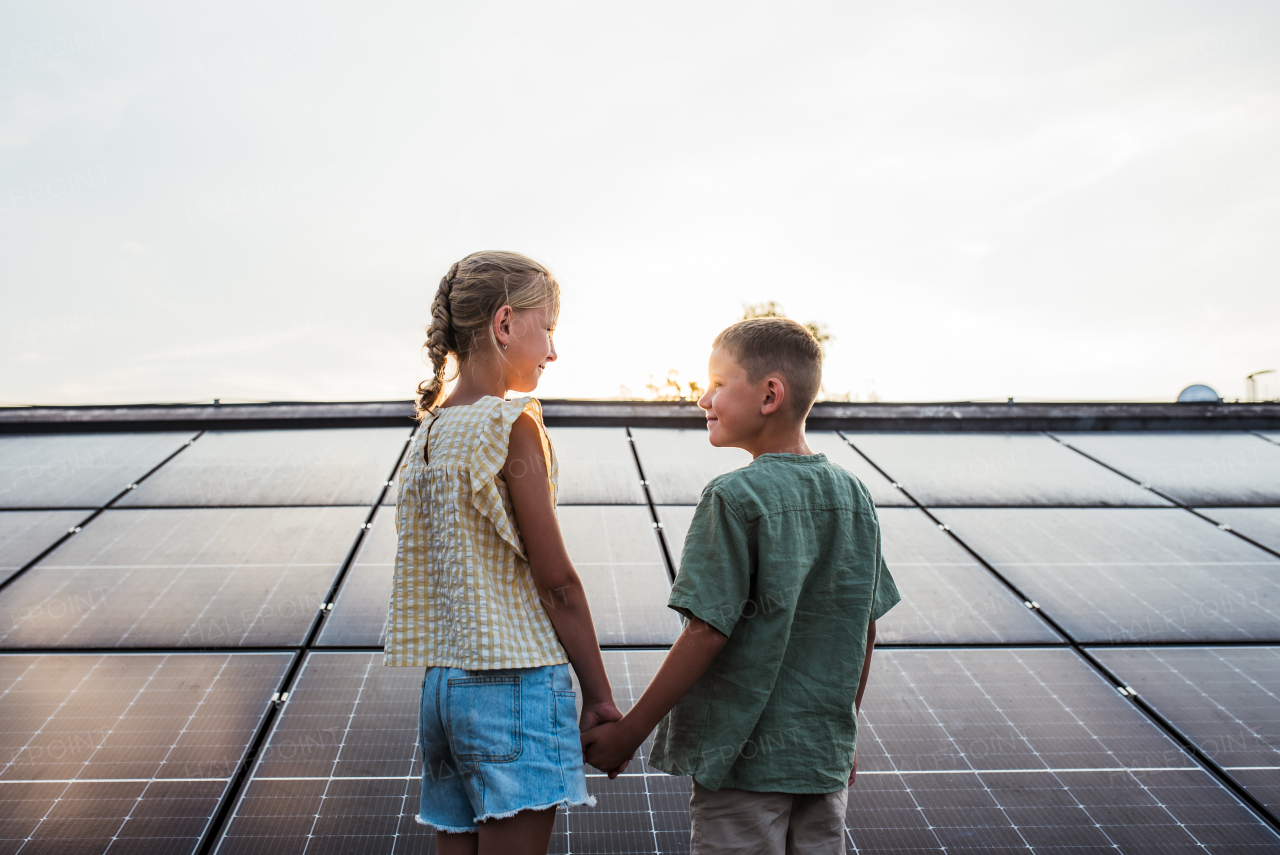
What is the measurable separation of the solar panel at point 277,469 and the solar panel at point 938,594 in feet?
7.68

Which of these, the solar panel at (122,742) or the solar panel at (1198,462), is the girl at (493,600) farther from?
the solar panel at (1198,462)

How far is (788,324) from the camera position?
2.06 meters

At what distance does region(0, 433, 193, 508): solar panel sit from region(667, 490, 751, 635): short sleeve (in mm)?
4913

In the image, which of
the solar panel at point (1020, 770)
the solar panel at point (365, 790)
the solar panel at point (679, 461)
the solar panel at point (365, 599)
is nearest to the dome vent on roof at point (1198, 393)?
the solar panel at point (679, 461)

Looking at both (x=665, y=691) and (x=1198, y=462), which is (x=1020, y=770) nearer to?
(x=665, y=691)

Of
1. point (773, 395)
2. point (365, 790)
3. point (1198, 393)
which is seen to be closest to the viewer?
point (773, 395)

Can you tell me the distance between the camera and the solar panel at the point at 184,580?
3.52 metres

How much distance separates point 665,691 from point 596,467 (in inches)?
148

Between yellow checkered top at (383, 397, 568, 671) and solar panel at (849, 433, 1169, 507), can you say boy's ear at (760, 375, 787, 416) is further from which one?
solar panel at (849, 433, 1169, 507)

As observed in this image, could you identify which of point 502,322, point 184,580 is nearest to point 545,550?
point 502,322

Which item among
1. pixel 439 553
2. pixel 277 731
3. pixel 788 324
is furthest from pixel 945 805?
pixel 277 731

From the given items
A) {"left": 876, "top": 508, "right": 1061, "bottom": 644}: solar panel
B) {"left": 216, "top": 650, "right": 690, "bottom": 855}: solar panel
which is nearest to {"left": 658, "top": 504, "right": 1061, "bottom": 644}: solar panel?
{"left": 876, "top": 508, "right": 1061, "bottom": 644}: solar panel

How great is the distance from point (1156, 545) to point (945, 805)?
3.07 m

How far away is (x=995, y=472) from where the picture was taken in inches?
231
